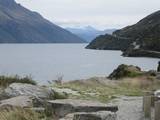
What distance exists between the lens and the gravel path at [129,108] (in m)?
14.7

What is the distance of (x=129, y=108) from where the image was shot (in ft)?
54.3

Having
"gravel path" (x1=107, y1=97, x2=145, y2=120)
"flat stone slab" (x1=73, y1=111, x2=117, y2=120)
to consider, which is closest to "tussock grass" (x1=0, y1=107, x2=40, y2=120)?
"flat stone slab" (x1=73, y1=111, x2=117, y2=120)

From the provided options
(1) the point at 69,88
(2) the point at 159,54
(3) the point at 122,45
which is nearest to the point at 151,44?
(2) the point at 159,54

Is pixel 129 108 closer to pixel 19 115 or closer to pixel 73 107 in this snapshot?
pixel 73 107

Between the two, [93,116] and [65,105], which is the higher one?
[93,116]

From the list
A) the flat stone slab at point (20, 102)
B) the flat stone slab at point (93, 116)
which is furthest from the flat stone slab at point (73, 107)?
the flat stone slab at point (93, 116)

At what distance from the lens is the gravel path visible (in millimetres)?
14711

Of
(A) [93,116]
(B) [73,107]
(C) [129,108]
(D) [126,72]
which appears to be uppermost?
(A) [93,116]

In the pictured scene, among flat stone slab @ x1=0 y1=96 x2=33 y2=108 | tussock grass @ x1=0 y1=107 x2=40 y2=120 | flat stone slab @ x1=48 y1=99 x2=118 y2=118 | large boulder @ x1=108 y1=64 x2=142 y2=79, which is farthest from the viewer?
large boulder @ x1=108 y1=64 x2=142 y2=79

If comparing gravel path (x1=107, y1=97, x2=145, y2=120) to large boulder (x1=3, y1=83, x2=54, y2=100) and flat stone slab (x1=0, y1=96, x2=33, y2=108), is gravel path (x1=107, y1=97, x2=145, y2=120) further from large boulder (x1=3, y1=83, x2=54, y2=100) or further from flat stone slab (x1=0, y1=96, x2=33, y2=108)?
flat stone slab (x1=0, y1=96, x2=33, y2=108)

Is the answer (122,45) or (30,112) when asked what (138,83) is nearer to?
(30,112)

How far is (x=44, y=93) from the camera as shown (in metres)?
16.7

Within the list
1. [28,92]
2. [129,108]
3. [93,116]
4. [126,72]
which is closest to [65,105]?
[28,92]

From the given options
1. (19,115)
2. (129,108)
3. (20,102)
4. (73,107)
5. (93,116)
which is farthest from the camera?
(129,108)
